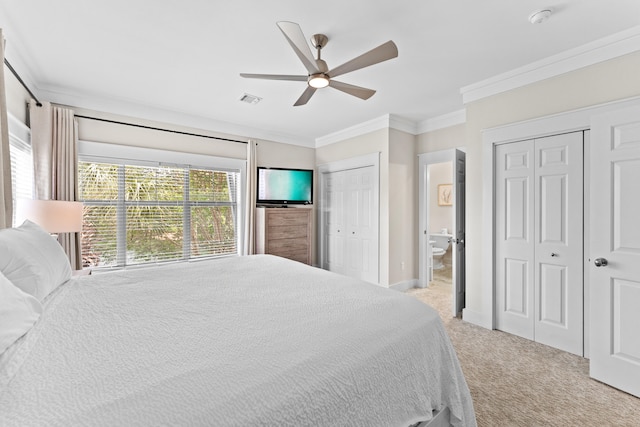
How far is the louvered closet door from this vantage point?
2484 millimetres

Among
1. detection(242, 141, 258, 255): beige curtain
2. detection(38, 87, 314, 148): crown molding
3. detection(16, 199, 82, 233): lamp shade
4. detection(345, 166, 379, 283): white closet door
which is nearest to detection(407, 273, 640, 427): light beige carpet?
detection(345, 166, 379, 283): white closet door

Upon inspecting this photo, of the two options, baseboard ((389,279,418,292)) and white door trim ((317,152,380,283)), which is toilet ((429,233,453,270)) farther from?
white door trim ((317,152,380,283))

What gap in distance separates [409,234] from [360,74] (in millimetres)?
2542

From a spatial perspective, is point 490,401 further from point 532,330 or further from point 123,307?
point 123,307

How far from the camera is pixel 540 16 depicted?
194 cm

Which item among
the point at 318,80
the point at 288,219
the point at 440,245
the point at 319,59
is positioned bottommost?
the point at 440,245

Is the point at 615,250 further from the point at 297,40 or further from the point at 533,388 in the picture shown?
the point at 297,40

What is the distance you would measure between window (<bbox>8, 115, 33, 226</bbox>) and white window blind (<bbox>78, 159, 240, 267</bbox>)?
1.63 ft

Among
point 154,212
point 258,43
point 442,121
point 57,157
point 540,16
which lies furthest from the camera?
point 442,121

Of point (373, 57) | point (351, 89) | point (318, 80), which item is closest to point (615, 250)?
point (373, 57)

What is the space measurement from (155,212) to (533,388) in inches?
171

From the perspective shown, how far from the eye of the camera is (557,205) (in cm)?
258

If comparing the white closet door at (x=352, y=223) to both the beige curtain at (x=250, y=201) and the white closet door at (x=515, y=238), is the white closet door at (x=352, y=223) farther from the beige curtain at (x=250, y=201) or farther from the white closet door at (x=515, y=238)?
the white closet door at (x=515, y=238)

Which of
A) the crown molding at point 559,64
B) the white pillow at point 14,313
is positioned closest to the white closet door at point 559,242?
the crown molding at point 559,64
